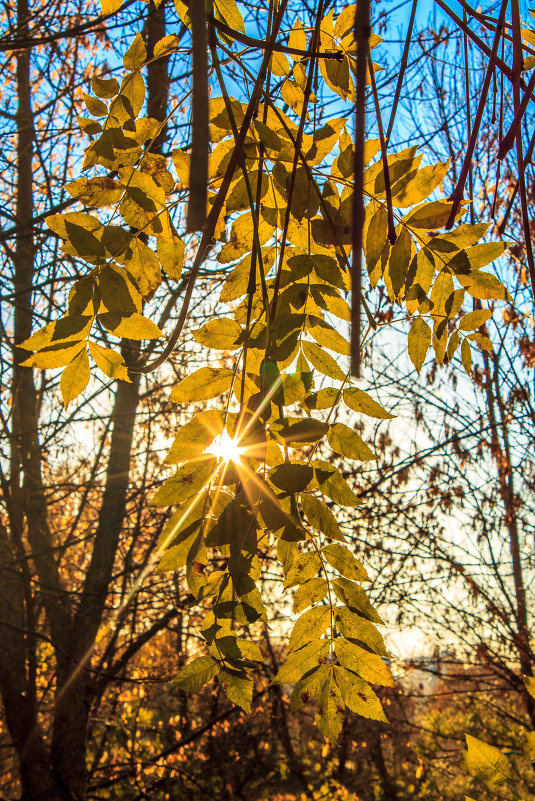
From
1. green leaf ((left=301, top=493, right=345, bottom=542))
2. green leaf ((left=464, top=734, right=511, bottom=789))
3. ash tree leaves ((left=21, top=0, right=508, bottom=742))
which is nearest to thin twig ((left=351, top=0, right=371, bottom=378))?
ash tree leaves ((left=21, top=0, right=508, bottom=742))

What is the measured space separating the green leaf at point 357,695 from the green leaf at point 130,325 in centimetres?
58

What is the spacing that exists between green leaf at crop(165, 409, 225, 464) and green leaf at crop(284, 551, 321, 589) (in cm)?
24

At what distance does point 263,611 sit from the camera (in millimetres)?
845

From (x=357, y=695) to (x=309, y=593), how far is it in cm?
16

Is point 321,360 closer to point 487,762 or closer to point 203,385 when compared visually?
point 203,385

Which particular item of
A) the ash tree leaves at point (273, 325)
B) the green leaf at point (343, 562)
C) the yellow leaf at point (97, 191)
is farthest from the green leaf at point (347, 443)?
the yellow leaf at point (97, 191)

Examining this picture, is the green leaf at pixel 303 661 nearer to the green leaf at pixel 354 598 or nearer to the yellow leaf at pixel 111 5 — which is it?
the green leaf at pixel 354 598

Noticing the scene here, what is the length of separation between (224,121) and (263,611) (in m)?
0.73

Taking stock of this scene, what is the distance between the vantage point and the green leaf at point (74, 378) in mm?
895

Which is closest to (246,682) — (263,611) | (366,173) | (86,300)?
(263,611)

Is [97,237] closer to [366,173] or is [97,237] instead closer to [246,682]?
[366,173]

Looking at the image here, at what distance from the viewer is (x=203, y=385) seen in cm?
93

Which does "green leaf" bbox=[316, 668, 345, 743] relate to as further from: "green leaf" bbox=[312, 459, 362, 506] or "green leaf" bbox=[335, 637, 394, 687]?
"green leaf" bbox=[312, 459, 362, 506]

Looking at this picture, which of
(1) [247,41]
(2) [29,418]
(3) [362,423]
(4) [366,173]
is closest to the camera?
(1) [247,41]
